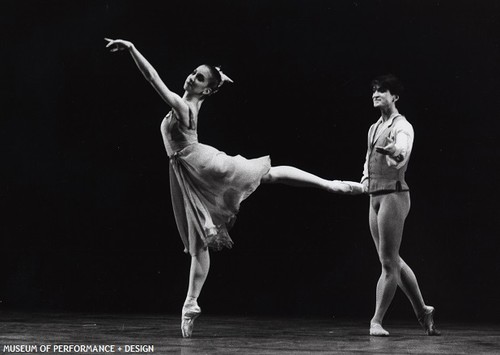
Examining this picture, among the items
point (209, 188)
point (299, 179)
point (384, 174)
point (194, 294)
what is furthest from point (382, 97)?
point (194, 294)

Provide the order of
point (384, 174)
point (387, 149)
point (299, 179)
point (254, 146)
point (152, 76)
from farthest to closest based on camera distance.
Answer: point (254, 146)
point (384, 174)
point (299, 179)
point (387, 149)
point (152, 76)

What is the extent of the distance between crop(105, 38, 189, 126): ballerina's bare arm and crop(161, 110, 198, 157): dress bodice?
0.07 m

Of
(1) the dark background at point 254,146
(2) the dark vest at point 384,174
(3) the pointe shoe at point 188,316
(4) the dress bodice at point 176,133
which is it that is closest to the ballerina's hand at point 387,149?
(2) the dark vest at point 384,174

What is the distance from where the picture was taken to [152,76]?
12.1 ft

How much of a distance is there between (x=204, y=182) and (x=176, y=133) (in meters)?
0.26

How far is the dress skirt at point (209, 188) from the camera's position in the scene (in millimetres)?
3963

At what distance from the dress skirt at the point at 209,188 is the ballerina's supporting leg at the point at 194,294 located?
0.04m

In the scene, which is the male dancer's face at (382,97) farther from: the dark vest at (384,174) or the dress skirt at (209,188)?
the dress skirt at (209,188)

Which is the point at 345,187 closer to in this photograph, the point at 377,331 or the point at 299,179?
the point at 299,179

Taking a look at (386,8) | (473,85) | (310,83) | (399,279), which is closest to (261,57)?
(310,83)

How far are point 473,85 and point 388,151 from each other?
208 cm

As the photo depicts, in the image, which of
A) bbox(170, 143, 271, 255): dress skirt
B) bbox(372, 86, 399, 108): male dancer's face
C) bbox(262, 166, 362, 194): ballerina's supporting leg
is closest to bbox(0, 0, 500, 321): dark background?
bbox(372, 86, 399, 108): male dancer's face

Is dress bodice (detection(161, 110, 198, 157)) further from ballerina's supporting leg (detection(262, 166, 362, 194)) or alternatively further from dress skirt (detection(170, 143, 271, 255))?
ballerina's supporting leg (detection(262, 166, 362, 194))

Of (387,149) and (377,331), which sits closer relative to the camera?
(387,149)
